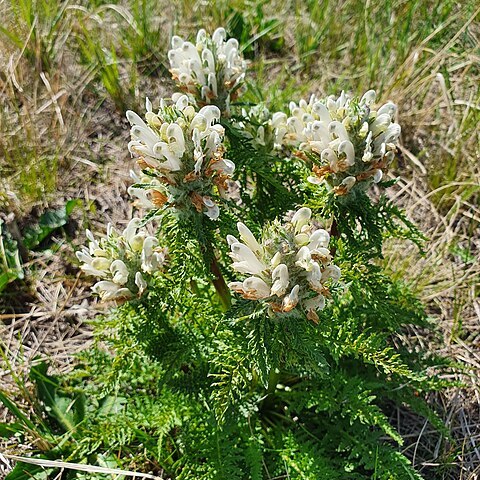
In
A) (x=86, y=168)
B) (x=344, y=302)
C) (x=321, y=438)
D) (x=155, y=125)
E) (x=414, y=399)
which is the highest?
(x=155, y=125)

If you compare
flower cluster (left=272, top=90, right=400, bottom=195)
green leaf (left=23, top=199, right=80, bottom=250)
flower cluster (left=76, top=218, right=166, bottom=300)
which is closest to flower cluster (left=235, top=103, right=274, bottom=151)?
flower cluster (left=272, top=90, right=400, bottom=195)

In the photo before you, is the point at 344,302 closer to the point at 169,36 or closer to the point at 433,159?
the point at 433,159

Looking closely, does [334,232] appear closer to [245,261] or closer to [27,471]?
[245,261]

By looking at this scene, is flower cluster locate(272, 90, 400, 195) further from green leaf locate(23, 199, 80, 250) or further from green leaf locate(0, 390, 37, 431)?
green leaf locate(23, 199, 80, 250)

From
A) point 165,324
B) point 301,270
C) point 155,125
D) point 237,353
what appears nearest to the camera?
point 301,270

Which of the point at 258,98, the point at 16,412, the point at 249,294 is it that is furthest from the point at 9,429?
the point at 258,98

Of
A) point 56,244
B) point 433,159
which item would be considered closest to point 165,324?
point 56,244
